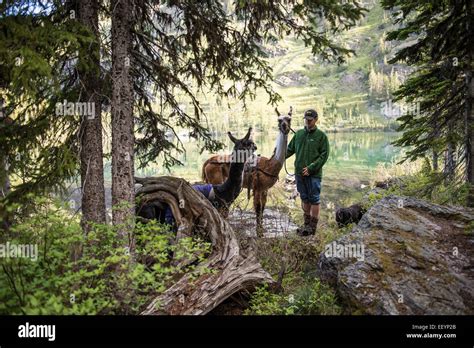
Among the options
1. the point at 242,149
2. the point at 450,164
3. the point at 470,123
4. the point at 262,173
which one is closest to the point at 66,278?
the point at 242,149

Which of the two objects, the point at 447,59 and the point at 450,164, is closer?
the point at 447,59

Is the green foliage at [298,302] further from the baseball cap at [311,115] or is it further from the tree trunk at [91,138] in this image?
the baseball cap at [311,115]

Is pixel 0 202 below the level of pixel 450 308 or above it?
above

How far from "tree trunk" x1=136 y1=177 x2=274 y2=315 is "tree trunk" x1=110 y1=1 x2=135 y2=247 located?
1.06m

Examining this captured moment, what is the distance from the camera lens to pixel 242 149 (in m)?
8.47

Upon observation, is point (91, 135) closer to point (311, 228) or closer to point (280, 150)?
point (280, 150)

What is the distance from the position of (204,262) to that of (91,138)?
264cm

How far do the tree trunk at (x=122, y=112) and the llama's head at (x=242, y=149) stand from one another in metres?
2.81

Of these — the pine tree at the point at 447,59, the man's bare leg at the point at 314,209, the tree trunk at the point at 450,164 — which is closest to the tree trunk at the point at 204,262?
the man's bare leg at the point at 314,209

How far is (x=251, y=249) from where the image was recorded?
21.7 ft

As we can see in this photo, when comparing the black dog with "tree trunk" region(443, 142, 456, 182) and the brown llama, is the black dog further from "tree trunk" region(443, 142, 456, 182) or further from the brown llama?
"tree trunk" region(443, 142, 456, 182)
